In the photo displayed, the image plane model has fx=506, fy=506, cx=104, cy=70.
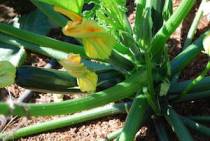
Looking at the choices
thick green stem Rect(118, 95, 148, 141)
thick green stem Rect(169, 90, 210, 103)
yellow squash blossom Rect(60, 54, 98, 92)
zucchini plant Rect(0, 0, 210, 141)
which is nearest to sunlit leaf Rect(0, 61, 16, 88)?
zucchini plant Rect(0, 0, 210, 141)

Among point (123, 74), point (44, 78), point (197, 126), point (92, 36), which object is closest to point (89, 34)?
point (92, 36)

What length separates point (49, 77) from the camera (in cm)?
152

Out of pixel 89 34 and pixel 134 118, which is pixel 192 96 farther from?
pixel 89 34

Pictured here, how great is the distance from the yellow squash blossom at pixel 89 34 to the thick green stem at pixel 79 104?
0.67 feet

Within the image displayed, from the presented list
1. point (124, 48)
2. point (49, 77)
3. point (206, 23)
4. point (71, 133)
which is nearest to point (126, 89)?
point (124, 48)

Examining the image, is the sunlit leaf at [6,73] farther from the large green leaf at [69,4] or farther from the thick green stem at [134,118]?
the thick green stem at [134,118]

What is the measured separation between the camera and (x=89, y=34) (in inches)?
46.4

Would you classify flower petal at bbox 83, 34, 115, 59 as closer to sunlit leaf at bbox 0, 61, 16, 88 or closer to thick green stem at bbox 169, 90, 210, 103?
sunlit leaf at bbox 0, 61, 16, 88

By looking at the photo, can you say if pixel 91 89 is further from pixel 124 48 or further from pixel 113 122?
pixel 113 122

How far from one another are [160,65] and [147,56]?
193mm

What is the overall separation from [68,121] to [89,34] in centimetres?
68

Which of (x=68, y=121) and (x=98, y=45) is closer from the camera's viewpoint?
(x=98, y=45)

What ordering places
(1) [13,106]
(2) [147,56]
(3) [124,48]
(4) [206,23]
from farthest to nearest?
(4) [206,23] → (3) [124,48] → (2) [147,56] → (1) [13,106]

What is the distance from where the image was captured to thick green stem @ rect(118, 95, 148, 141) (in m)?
1.50
